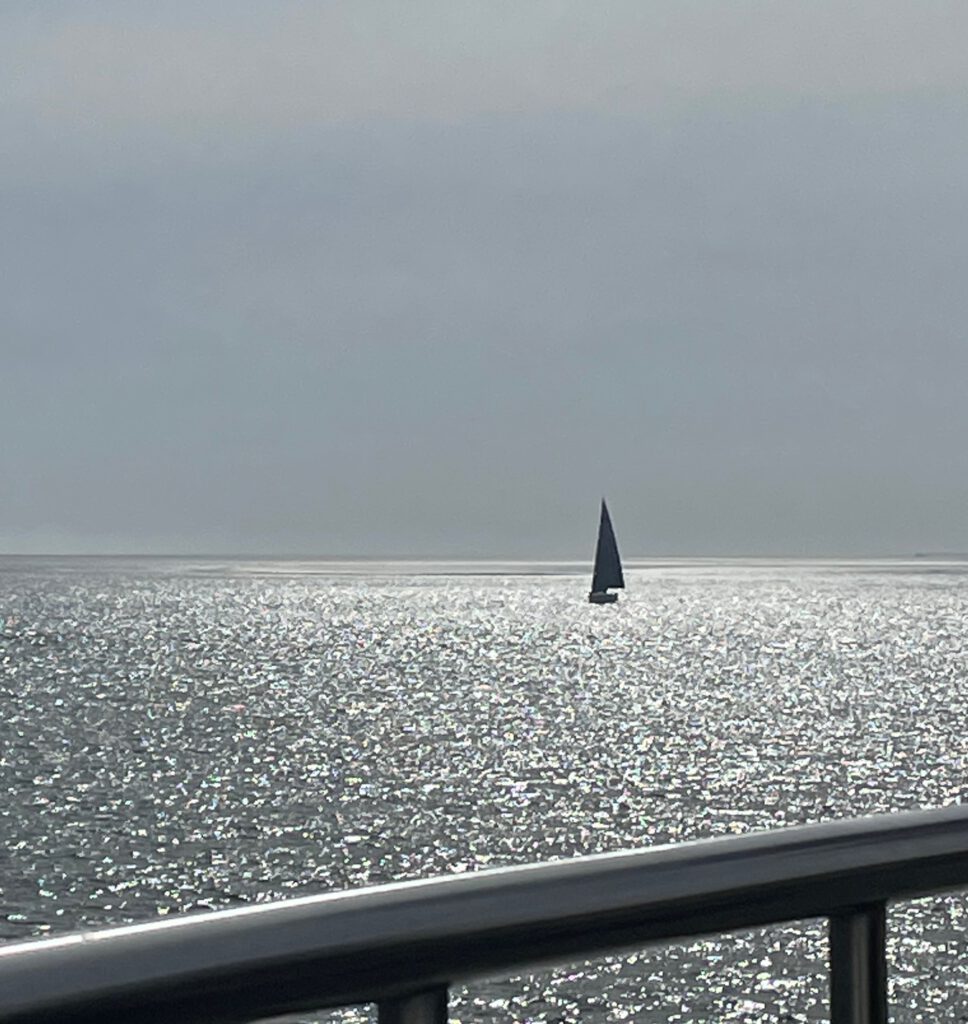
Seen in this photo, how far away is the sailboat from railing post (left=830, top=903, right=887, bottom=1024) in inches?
4077

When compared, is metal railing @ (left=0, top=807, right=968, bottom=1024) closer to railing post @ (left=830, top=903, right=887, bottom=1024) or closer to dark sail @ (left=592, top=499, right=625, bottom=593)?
railing post @ (left=830, top=903, right=887, bottom=1024)

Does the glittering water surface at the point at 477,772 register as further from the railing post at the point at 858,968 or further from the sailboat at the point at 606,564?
the sailboat at the point at 606,564

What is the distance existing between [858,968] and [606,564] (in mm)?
112126

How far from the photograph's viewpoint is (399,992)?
133 cm

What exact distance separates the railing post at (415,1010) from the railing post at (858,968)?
46cm

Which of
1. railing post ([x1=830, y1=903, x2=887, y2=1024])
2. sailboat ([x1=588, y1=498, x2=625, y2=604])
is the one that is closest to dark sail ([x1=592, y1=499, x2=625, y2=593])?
sailboat ([x1=588, y1=498, x2=625, y2=604])

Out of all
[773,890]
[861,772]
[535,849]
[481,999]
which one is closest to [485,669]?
[861,772]

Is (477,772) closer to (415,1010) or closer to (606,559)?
(415,1010)

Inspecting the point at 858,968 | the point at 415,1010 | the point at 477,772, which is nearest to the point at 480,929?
the point at 415,1010

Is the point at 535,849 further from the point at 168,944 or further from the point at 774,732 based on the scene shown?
the point at 168,944

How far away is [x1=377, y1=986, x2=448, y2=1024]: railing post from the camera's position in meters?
1.34

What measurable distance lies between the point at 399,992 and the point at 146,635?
448 feet

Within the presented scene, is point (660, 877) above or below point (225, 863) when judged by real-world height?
above

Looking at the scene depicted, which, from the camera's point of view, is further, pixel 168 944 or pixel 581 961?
A: pixel 581 961
